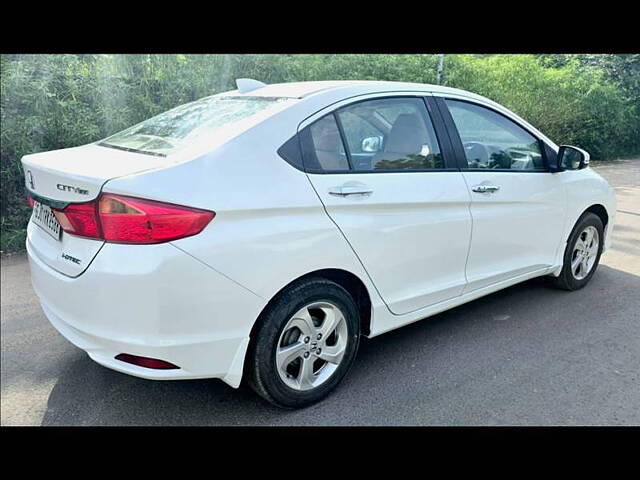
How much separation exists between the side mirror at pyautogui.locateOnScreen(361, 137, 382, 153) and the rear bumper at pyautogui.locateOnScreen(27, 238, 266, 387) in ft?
3.44

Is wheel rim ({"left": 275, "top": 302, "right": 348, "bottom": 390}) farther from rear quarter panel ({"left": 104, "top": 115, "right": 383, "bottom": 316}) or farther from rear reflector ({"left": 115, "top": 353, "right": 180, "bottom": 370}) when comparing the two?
rear reflector ({"left": 115, "top": 353, "right": 180, "bottom": 370})

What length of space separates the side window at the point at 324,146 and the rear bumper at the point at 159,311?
741mm

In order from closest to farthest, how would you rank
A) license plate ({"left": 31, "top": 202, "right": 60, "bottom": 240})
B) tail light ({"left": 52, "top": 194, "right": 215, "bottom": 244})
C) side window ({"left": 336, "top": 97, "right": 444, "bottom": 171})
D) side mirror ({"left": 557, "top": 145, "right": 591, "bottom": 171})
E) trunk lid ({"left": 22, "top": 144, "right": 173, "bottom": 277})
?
1. tail light ({"left": 52, "top": 194, "right": 215, "bottom": 244})
2. trunk lid ({"left": 22, "top": 144, "right": 173, "bottom": 277})
3. license plate ({"left": 31, "top": 202, "right": 60, "bottom": 240})
4. side window ({"left": 336, "top": 97, "right": 444, "bottom": 171})
5. side mirror ({"left": 557, "top": 145, "right": 591, "bottom": 171})

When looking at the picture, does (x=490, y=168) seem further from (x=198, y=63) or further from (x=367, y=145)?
(x=198, y=63)

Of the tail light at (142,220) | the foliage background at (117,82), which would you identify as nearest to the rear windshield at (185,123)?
the tail light at (142,220)

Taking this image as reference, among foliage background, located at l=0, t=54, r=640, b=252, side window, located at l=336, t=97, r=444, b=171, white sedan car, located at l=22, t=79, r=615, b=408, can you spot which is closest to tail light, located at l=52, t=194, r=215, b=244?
white sedan car, located at l=22, t=79, r=615, b=408

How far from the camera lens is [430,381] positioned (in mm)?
2814

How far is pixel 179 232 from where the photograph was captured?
2035 millimetres

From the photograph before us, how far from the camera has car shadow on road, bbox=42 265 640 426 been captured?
98.9 inches

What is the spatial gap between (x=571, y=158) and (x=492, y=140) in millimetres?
766

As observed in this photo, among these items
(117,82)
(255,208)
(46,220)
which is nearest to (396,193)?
(255,208)

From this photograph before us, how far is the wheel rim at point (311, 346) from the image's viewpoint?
8.01 feet

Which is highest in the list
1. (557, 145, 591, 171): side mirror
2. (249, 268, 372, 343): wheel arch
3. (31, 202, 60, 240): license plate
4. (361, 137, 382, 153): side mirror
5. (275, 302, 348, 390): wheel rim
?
(361, 137, 382, 153): side mirror

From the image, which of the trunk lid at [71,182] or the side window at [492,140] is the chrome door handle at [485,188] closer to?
the side window at [492,140]
